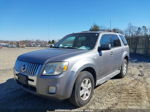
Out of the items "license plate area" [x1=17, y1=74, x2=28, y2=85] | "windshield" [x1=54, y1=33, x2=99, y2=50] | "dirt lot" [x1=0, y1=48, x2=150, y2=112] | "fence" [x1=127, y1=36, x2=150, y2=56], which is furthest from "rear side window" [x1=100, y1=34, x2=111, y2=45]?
"fence" [x1=127, y1=36, x2=150, y2=56]

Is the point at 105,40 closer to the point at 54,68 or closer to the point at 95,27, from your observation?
the point at 54,68

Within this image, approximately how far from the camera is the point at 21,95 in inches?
178

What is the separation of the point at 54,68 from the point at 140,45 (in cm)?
1456

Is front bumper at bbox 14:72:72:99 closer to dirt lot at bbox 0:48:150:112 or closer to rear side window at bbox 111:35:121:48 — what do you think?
dirt lot at bbox 0:48:150:112

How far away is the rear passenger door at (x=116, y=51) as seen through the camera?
17.0ft

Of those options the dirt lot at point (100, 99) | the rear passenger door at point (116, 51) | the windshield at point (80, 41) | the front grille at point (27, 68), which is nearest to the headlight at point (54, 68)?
the front grille at point (27, 68)

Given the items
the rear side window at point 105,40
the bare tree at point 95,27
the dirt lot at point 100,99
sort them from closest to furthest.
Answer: the dirt lot at point 100,99 → the rear side window at point 105,40 → the bare tree at point 95,27

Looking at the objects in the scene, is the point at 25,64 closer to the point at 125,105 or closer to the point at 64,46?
the point at 64,46

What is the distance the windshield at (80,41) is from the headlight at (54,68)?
132 cm

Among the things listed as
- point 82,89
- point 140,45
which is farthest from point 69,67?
point 140,45

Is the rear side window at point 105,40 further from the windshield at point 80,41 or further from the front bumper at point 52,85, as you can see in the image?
the front bumper at point 52,85

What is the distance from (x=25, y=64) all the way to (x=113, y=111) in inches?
91.8

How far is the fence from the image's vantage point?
14.2 m

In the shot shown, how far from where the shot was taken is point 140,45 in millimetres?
15766
